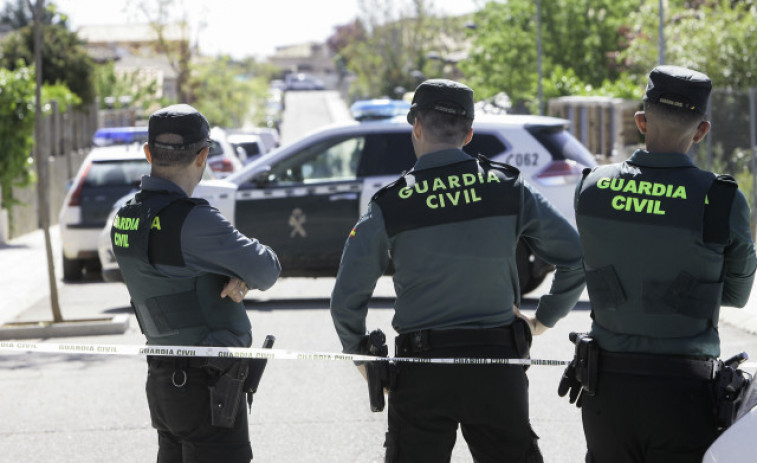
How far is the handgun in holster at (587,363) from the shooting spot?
13.3ft

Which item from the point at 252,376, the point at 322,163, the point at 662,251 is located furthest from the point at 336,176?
the point at 662,251

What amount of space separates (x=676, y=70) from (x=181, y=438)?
202 centimetres

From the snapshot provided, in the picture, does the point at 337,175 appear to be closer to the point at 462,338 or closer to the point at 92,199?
the point at 92,199

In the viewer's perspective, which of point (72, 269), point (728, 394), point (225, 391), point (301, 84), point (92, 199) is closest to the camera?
point (728, 394)

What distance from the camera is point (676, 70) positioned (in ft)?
13.4

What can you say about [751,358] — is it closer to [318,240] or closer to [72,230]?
[318,240]

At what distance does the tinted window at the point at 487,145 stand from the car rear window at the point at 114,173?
17.6ft

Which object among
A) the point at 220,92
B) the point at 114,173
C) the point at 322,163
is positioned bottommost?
the point at 220,92

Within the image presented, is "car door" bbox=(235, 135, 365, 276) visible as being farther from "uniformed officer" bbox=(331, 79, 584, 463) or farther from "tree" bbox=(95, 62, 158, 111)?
"tree" bbox=(95, 62, 158, 111)

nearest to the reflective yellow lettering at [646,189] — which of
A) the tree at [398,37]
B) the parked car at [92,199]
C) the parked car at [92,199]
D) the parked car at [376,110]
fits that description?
the parked car at [376,110]

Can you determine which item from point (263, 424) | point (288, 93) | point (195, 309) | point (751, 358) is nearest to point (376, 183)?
point (751, 358)

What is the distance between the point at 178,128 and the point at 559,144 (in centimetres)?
868

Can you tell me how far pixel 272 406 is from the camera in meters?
8.11

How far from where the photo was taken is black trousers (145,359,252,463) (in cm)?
425
